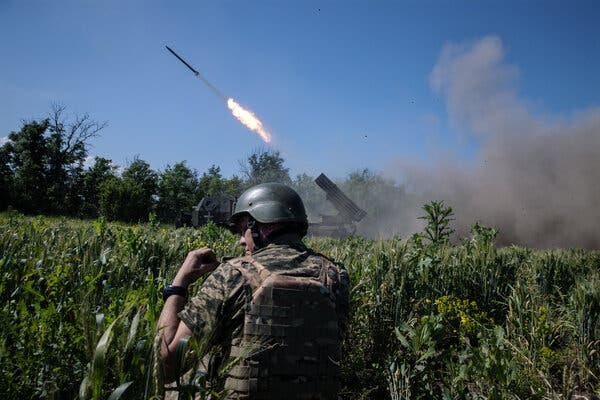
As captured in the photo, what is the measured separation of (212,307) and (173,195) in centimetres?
6714

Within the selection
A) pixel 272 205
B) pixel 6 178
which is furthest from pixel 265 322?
pixel 6 178

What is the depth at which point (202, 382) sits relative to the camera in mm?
2123

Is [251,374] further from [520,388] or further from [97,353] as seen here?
[520,388]

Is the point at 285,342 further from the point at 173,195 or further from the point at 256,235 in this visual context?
the point at 173,195

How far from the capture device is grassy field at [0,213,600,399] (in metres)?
1.97

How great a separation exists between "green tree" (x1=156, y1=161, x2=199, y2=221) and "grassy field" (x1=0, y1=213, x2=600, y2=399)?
5791 centimetres

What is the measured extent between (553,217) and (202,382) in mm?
29657

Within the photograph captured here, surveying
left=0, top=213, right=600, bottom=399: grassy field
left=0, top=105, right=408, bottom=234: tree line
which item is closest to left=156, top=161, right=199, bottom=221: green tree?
left=0, top=105, right=408, bottom=234: tree line

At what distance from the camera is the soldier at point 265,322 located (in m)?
2.37

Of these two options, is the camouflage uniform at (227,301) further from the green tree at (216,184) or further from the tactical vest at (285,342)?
the green tree at (216,184)

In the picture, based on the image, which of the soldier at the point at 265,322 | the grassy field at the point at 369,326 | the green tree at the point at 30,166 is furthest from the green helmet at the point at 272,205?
the green tree at the point at 30,166

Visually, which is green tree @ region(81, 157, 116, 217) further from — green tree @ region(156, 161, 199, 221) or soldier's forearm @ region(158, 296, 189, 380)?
soldier's forearm @ region(158, 296, 189, 380)

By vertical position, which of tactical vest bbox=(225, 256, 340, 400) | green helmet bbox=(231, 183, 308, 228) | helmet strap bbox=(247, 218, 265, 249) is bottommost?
tactical vest bbox=(225, 256, 340, 400)

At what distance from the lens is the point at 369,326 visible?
4.97 metres
